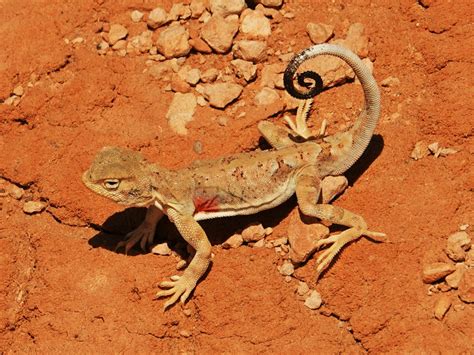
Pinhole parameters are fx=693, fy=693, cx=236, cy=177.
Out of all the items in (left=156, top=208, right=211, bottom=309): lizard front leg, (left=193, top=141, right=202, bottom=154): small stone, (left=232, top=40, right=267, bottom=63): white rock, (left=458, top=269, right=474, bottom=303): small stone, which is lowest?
(left=156, top=208, right=211, bottom=309): lizard front leg

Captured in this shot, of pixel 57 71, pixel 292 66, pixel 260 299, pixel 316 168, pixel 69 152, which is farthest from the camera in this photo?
pixel 57 71

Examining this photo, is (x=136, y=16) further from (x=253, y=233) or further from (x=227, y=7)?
(x=253, y=233)

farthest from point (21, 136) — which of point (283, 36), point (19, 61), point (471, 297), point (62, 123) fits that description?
point (471, 297)

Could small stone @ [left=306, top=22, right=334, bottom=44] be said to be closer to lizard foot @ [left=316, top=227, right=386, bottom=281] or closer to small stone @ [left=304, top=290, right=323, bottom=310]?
lizard foot @ [left=316, top=227, right=386, bottom=281]

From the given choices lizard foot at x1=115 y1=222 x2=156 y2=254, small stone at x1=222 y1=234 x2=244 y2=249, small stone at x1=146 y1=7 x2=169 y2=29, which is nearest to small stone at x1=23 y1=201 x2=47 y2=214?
lizard foot at x1=115 y1=222 x2=156 y2=254

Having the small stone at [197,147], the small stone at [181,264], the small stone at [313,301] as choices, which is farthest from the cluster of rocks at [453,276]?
the small stone at [197,147]

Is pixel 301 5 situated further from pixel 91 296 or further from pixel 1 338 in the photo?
pixel 1 338

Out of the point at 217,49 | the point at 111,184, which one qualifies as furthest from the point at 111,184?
the point at 217,49
